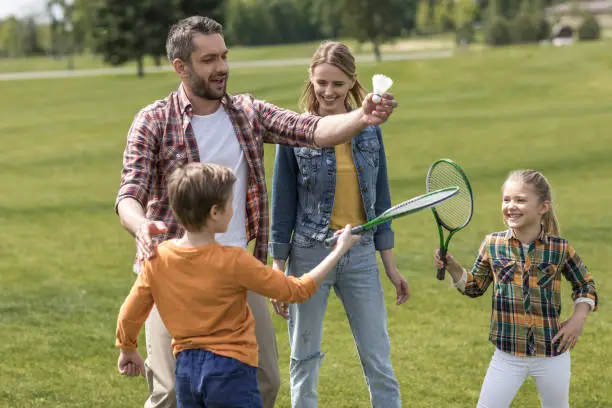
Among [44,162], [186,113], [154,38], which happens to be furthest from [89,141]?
[154,38]

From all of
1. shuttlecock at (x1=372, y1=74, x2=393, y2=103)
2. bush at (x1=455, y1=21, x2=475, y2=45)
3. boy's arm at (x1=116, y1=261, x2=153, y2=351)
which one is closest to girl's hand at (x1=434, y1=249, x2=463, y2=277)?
shuttlecock at (x1=372, y1=74, x2=393, y2=103)

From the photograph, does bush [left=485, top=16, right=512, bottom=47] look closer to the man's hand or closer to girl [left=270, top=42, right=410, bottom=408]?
girl [left=270, top=42, right=410, bottom=408]

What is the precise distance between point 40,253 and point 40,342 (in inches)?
193

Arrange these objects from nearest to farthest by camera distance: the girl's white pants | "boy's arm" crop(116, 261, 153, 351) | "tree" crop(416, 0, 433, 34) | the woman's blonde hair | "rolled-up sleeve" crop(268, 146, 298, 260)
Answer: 1. "boy's arm" crop(116, 261, 153, 351)
2. the girl's white pants
3. the woman's blonde hair
4. "rolled-up sleeve" crop(268, 146, 298, 260)
5. "tree" crop(416, 0, 433, 34)

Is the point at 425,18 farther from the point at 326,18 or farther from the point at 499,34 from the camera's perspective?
the point at 499,34

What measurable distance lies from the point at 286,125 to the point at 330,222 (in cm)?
76

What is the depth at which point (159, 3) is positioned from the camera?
2872 inches

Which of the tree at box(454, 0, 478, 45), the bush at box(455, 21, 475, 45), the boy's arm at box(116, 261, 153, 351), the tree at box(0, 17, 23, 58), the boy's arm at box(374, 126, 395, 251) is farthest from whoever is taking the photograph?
the tree at box(0, 17, 23, 58)

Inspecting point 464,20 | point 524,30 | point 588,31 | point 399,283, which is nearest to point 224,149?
point 399,283

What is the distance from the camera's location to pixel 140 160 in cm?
518

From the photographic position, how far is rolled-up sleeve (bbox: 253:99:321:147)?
17.6 ft

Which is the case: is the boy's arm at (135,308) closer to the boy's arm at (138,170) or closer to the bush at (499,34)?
the boy's arm at (138,170)

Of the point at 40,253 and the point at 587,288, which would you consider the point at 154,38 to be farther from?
the point at 587,288

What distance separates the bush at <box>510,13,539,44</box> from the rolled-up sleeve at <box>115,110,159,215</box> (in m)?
77.5
